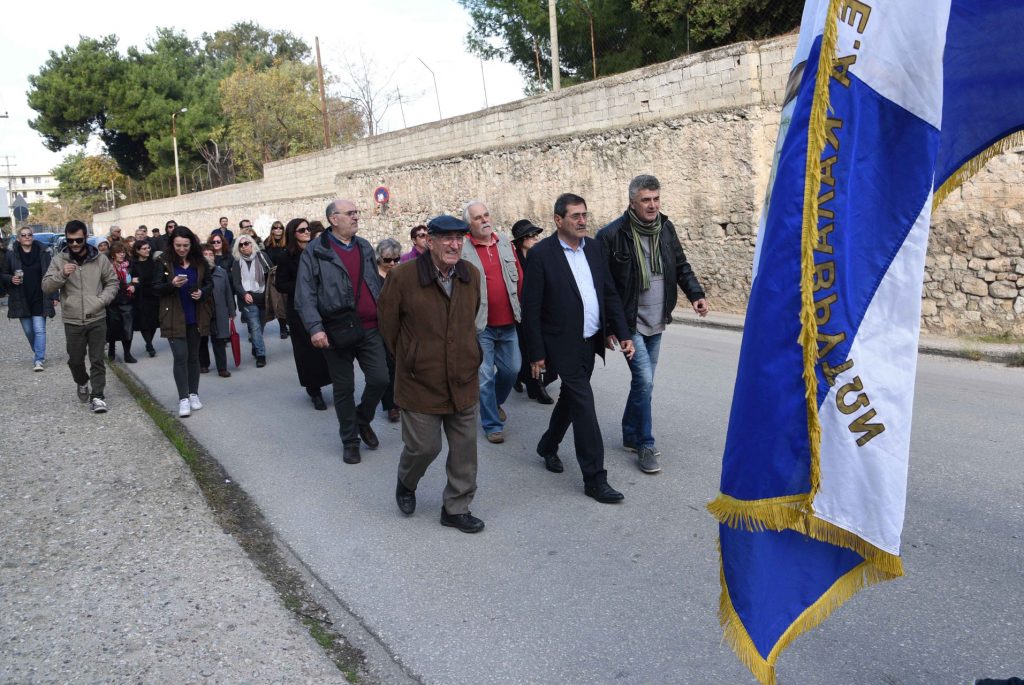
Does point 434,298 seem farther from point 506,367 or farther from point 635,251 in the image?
point 506,367

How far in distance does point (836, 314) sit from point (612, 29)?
25273mm

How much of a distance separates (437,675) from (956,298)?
31.8 feet

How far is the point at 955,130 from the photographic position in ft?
8.24

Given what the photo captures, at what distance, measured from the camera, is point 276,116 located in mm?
48094

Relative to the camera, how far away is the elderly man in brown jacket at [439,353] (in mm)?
5297

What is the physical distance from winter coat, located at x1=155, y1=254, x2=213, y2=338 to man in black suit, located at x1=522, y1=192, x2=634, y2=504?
4382 mm

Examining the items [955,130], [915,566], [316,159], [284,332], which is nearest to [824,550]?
[955,130]

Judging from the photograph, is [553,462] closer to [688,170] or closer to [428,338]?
[428,338]

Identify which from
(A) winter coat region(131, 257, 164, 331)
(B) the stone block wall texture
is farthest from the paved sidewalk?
(A) winter coat region(131, 257, 164, 331)

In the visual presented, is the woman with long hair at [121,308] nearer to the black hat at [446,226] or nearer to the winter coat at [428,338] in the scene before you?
the winter coat at [428,338]

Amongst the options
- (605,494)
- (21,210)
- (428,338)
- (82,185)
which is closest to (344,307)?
(428,338)

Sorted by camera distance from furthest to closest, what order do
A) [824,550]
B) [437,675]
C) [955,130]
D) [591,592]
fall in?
1. [591,592]
2. [437,675]
3. [955,130]
4. [824,550]

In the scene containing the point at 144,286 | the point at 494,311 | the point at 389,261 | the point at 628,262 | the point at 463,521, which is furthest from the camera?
the point at 144,286

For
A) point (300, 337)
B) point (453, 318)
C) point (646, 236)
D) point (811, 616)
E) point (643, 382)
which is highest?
point (646, 236)
